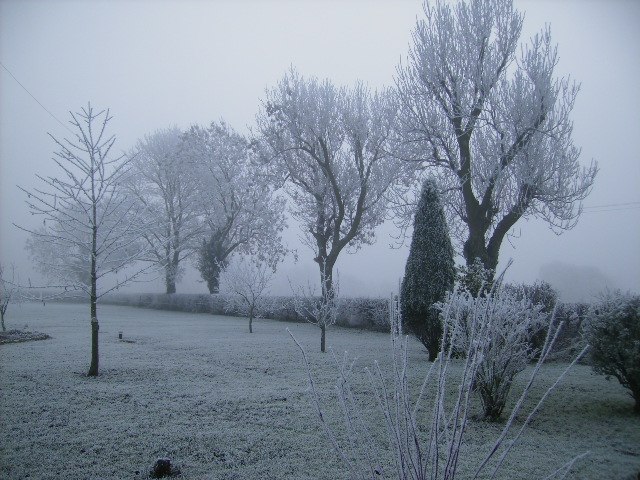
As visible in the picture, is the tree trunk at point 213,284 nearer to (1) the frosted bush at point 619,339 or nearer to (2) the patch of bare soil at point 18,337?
(2) the patch of bare soil at point 18,337

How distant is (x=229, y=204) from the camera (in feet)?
94.3

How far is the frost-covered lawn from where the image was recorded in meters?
3.66

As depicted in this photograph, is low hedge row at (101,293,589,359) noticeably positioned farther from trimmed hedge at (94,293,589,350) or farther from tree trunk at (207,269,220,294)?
tree trunk at (207,269,220,294)

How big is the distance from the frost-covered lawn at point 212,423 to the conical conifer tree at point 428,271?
51.7 inches

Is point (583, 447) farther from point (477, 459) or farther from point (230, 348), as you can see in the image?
point (230, 348)

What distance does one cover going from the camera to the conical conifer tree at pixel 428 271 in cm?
941

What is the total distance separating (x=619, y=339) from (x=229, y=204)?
25.9m

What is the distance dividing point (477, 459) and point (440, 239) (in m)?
6.47

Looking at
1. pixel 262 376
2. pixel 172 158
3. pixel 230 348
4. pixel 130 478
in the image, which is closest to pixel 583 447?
Result: pixel 130 478

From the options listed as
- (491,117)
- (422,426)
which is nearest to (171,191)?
(491,117)

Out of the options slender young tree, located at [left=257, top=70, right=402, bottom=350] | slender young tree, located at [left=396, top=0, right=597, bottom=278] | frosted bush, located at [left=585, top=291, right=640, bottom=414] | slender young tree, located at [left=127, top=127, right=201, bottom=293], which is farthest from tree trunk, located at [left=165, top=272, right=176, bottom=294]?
frosted bush, located at [left=585, top=291, right=640, bottom=414]

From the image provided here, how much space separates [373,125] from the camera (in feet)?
66.8

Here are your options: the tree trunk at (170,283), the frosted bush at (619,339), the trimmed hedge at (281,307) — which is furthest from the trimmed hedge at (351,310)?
the tree trunk at (170,283)

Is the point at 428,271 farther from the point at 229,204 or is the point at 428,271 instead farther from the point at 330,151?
the point at 229,204
